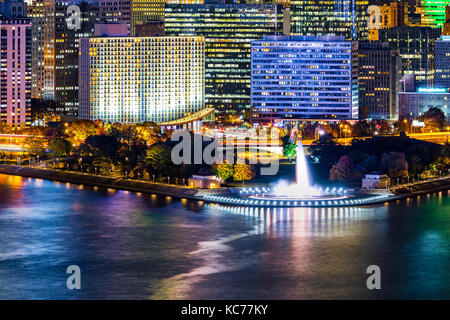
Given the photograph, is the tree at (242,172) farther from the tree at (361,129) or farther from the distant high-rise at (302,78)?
the distant high-rise at (302,78)

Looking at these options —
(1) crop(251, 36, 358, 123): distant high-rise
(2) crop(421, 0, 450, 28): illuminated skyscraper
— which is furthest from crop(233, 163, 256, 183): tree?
(2) crop(421, 0, 450, 28): illuminated skyscraper

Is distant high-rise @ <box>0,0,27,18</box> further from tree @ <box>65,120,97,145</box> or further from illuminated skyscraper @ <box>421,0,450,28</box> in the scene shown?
illuminated skyscraper @ <box>421,0,450,28</box>

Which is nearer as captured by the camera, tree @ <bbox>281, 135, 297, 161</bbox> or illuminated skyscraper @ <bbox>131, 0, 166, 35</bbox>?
tree @ <bbox>281, 135, 297, 161</bbox>

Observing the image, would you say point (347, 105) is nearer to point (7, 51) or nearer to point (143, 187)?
point (7, 51)

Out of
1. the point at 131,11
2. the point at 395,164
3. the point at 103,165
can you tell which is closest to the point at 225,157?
the point at 103,165

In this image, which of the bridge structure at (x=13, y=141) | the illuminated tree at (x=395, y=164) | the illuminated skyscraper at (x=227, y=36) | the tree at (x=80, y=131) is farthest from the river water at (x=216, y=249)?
the illuminated skyscraper at (x=227, y=36)
